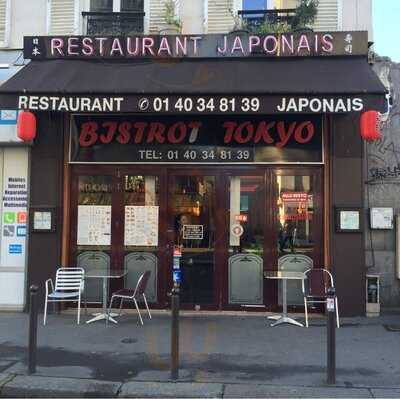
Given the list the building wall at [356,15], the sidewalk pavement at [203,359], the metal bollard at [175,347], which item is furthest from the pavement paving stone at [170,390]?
the building wall at [356,15]

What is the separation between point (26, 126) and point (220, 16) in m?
3.67

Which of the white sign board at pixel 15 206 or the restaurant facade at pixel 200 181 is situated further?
the white sign board at pixel 15 206

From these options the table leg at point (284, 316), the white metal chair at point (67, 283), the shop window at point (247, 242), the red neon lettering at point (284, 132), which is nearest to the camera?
the table leg at point (284, 316)

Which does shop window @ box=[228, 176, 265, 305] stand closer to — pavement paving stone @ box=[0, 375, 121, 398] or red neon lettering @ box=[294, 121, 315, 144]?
red neon lettering @ box=[294, 121, 315, 144]

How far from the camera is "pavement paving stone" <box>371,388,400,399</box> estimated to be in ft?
17.7

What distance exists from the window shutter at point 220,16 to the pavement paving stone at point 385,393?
6173 millimetres

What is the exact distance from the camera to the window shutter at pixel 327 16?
30.1 ft

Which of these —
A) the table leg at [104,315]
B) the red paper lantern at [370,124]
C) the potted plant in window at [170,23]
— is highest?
the potted plant in window at [170,23]

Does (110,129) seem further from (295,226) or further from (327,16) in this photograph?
(327,16)

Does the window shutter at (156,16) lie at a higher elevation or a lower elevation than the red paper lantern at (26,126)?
higher

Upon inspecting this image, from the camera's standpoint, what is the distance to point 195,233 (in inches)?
367

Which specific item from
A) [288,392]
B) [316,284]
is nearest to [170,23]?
[316,284]

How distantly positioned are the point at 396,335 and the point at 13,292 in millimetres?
6109

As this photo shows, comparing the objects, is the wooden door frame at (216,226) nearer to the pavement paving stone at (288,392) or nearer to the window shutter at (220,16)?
the window shutter at (220,16)
